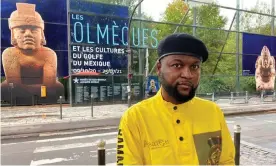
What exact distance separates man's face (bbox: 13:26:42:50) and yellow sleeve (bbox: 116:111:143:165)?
656 inches

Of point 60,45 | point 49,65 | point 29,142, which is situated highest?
point 60,45

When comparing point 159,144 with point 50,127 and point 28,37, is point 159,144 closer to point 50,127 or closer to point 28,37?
point 50,127

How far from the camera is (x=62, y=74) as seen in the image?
1778cm

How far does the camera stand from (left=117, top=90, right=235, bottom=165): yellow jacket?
66.6 inches

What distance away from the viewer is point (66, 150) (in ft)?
24.3

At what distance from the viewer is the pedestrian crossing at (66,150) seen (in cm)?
642

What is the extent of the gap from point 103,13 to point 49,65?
4980 millimetres

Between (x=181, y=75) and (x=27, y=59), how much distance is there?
1681cm

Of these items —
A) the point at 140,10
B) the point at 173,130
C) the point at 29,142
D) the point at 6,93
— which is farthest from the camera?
the point at 140,10

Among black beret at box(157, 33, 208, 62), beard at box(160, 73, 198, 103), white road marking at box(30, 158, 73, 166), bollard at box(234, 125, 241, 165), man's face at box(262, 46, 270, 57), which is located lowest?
white road marking at box(30, 158, 73, 166)

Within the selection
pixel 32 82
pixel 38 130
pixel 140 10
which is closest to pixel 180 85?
pixel 38 130

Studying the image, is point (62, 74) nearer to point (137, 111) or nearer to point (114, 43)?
point (114, 43)

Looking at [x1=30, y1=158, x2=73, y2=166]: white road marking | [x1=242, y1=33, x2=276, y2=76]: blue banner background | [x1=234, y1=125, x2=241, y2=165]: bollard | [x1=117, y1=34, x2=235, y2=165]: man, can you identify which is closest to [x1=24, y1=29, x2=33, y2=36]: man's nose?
[x1=30, y1=158, x2=73, y2=166]: white road marking

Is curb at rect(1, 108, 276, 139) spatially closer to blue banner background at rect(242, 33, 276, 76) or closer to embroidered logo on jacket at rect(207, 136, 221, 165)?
embroidered logo on jacket at rect(207, 136, 221, 165)
